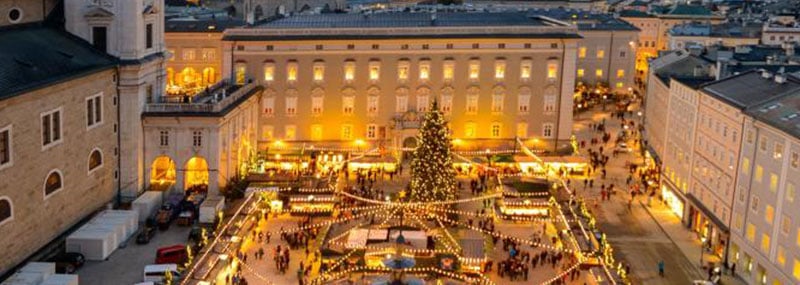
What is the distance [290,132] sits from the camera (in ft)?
270

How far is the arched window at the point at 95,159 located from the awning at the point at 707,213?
38.3 metres

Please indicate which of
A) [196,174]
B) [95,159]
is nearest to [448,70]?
[196,174]

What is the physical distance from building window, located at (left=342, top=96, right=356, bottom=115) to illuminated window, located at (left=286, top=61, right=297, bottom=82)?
4.64 m

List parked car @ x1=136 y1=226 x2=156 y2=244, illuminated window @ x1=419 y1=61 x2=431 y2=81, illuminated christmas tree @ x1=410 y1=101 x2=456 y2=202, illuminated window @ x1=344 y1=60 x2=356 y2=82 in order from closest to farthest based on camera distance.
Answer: parked car @ x1=136 y1=226 x2=156 y2=244, illuminated christmas tree @ x1=410 y1=101 x2=456 y2=202, illuminated window @ x1=344 y1=60 x2=356 y2=82, illuminated window @ x1=419 y1=61 x2=431 y2=81

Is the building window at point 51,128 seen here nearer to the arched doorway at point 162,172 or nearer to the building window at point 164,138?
the building window at point 164,138

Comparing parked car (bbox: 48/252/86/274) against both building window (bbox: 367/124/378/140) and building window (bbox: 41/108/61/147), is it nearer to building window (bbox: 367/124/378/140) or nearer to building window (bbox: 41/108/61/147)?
Result: building window (bbox: 41/108/61/147)

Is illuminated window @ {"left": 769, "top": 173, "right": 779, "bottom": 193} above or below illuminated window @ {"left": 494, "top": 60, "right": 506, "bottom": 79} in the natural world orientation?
below

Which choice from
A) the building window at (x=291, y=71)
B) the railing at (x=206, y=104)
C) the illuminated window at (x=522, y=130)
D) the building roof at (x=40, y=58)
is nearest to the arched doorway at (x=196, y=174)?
the railing at (x=206, y=104)

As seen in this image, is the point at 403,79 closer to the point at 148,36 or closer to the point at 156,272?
the point at 148,36

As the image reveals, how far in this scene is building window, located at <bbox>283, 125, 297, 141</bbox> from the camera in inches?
3241

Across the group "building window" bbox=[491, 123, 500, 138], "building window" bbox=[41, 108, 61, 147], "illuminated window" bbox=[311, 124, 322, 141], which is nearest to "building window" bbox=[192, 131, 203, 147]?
"building window" bbox=[41, 108, 61, 147]

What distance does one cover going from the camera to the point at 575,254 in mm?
56344

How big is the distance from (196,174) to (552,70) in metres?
33.2

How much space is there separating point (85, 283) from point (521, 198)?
31.0 meters
